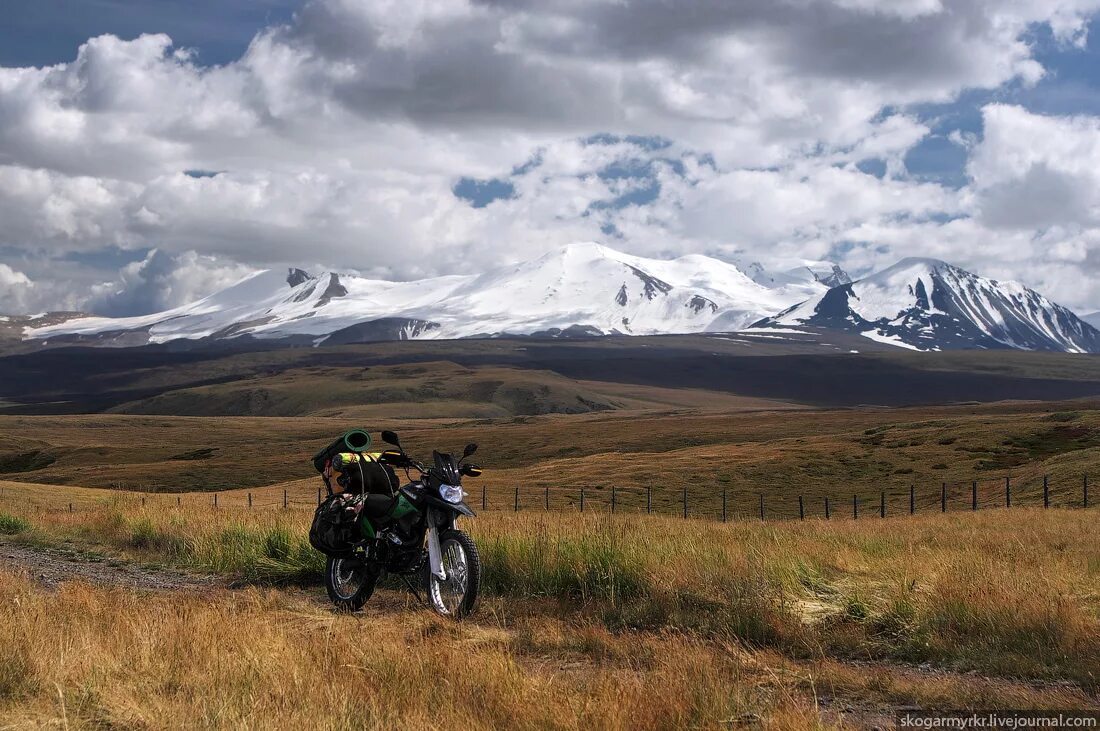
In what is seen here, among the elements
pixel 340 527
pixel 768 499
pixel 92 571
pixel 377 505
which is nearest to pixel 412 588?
pixel 377 505

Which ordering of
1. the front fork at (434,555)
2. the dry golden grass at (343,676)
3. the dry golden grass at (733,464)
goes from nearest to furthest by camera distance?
the dry golden grass at (343,676) → the front fork at (434,555) → the dry golden grass at (733,464)

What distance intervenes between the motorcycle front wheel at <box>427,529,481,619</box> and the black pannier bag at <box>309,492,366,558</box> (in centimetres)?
113

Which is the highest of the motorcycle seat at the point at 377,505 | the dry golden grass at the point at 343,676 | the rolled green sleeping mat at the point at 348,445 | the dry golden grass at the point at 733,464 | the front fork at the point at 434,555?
the rolled green sleeping mat at the point at 348,445

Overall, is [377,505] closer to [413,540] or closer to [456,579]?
[413,540]

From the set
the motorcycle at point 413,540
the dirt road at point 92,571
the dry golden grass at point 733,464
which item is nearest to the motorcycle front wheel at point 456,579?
the motorcycle at point 413,540

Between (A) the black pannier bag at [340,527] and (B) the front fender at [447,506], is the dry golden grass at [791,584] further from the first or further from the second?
(A) the black pannier bag at [340,527]

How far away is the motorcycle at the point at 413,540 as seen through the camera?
34.3 ft

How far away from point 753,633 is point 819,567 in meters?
2.84

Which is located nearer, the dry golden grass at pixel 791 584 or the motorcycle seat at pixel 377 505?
the dry golden grass at pixel 791 584

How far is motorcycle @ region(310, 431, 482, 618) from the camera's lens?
412 inches

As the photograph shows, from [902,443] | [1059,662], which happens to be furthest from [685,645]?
[902,443]

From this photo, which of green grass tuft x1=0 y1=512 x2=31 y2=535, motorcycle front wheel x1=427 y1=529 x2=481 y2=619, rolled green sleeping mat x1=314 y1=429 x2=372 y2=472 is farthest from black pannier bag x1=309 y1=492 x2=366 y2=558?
green grass tuft x1=0 y1=512 x2=31 y2=535

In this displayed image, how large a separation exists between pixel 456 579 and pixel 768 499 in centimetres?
4917

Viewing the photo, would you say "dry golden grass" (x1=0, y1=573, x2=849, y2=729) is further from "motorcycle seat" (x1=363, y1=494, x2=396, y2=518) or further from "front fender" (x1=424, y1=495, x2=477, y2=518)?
"motorcycle seat" (x1=363, y1=494, x2=396, y2=518)
